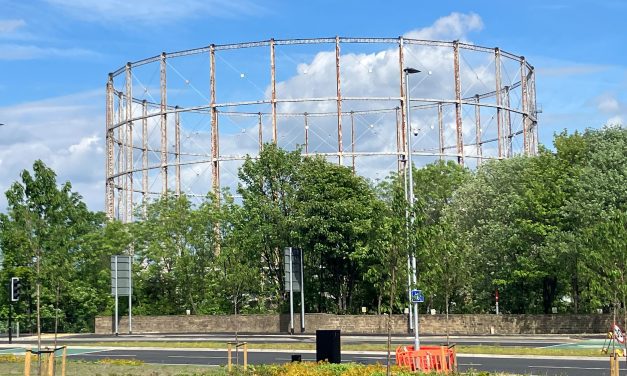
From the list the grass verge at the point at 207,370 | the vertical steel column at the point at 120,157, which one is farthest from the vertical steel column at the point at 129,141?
the grass verge at the point at 207,370

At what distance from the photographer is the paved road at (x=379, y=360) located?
28.5 metres

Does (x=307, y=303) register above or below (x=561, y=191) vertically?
below

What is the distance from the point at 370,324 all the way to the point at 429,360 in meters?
28.6

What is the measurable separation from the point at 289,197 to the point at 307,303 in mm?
7213

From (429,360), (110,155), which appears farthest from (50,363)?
(110,155)

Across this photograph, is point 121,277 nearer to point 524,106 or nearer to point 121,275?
point 121,275

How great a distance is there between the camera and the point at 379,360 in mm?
33219

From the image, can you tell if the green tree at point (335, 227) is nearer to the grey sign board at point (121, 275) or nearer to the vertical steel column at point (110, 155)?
the grey sign board at point (121, 275)

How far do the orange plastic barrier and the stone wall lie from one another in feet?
81.6

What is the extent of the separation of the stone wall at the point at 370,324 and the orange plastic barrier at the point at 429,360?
81.6ft

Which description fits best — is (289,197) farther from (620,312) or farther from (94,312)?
(620,312)

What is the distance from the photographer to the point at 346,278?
61.1 m

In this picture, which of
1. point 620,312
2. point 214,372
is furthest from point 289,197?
point 214,372

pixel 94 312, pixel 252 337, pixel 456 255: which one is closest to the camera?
pixel 456 255
